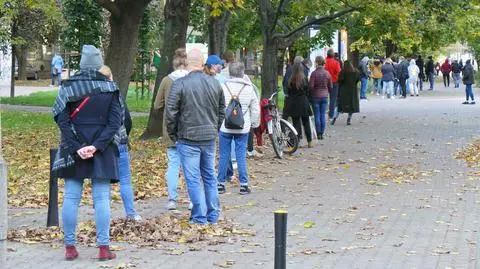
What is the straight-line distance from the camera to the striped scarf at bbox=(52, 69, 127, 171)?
812 cm

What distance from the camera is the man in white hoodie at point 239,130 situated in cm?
1223

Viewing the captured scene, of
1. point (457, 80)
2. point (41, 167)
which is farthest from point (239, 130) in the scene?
point (457, 80)

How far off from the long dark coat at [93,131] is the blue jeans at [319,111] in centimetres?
1202

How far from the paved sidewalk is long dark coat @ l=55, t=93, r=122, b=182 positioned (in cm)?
75

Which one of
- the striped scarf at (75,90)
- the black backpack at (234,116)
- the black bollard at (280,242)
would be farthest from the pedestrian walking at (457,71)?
the black bollard at (280,242)

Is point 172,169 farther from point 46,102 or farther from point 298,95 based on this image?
point 46,102

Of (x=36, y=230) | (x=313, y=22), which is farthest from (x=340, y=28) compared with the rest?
(x=36, y=230)

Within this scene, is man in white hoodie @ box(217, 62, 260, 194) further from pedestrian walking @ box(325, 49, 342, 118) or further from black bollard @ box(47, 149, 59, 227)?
pedestrian walking @ box(325, 49, 342, 118)

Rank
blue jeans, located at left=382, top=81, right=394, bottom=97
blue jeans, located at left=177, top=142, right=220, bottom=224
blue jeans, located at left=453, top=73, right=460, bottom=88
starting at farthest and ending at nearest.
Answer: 1. blue jeans, located at left=453, top=73, right=460, bottom=88
2. blue jeans, located at left=382, top=81, right=394, bottom=97
3. blue jeans, located at left=177, top=142, right=220, bottom=224

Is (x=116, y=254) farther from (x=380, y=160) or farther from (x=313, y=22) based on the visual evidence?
(x=313, y=22)

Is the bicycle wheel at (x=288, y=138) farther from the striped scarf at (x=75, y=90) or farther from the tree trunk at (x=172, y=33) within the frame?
the striped scarf at (x=75, y=90)

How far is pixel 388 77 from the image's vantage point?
3847 centimetres

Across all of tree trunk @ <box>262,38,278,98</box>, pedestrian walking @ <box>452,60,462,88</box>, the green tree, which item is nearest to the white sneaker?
tree trunk @ <box>262,38,278,98</box>

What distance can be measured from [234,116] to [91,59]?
3.81 meters
